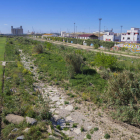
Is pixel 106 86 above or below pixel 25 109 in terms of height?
above

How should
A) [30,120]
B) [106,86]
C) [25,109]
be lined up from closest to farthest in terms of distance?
[30,120] < [25,109] < [106,86]

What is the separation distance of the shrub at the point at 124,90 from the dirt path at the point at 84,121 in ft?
3.40

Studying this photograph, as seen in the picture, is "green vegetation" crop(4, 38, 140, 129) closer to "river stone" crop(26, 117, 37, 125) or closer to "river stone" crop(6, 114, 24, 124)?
"river stone" crop(26, 117, 37, 125)

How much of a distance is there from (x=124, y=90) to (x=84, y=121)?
7.94 feet

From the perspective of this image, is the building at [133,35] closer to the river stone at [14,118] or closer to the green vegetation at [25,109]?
the green vegetation at [25,109]

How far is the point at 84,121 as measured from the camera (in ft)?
21.9

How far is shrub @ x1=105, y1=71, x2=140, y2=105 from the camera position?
682 cm

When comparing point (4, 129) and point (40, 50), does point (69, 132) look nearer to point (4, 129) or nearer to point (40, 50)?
point (4, 129)

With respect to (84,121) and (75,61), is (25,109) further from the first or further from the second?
(75,61)

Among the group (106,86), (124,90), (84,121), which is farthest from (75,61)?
(84,121)

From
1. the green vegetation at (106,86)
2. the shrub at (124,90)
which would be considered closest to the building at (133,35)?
the green vegetation at (106,86)

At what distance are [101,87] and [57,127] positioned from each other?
547cm

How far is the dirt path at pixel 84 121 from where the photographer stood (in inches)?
225

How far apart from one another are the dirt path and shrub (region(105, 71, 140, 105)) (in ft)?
3.40
